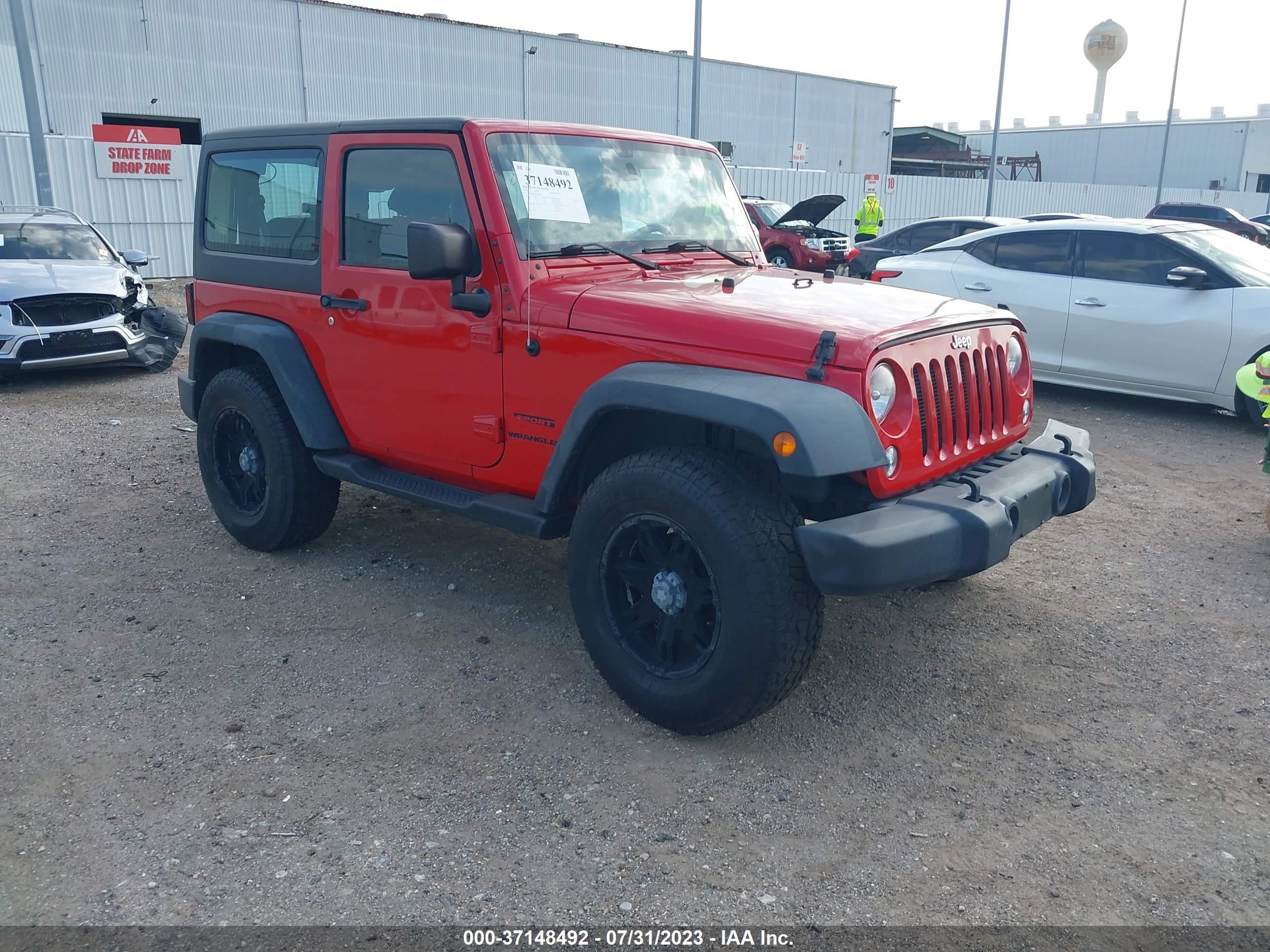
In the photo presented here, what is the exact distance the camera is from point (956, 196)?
99.8 ft

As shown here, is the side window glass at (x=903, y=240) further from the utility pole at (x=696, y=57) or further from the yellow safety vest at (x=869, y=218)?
the utility pole at (x=696, y=57)

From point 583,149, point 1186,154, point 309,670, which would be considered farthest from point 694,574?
point 1186,154

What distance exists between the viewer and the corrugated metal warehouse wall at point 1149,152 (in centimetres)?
4884

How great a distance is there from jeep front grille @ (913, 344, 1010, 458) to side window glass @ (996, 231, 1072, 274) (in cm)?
532

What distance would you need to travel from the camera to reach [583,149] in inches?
170

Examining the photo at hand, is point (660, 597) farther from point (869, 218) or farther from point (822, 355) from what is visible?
point (869, 218)

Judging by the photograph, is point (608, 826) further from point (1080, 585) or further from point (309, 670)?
point (1080, 585)

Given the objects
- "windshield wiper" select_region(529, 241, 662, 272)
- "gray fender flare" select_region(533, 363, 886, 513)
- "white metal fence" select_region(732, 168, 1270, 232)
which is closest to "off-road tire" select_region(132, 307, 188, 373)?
"windshield wiper" select_region(529, 241, 662, 272)

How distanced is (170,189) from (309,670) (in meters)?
15.2

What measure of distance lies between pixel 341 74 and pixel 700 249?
82.5ft

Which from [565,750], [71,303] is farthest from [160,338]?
[565,750]

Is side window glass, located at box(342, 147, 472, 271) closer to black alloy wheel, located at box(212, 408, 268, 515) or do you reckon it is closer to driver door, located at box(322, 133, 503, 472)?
driver door, located at box(322, 133, 503, 472)

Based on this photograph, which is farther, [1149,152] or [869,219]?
[1149,152]

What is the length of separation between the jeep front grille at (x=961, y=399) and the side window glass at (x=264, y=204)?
2817 mm
